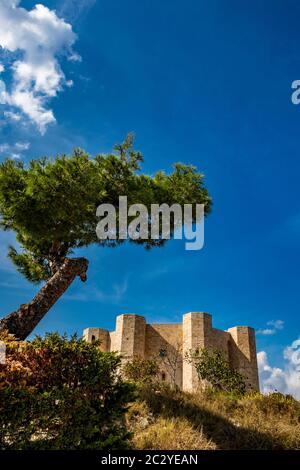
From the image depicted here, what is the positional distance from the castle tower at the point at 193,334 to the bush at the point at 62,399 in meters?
20.1

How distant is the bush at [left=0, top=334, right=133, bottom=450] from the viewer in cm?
454

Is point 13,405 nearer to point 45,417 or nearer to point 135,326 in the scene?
point 45,417

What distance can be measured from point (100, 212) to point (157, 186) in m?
1.69

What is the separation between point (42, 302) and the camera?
29.7 feet

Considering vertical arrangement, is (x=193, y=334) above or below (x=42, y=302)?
above

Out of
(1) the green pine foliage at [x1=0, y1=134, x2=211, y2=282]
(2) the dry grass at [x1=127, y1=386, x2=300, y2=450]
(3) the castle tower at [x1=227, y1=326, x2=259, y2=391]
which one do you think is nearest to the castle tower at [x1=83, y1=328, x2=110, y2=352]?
(3) the castle tower at [x1=227, y1=326, x2=259, y2=391]

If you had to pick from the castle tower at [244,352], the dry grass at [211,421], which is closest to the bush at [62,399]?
the dry grass at [211,421]

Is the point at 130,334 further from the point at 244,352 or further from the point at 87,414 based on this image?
the point at 87,414

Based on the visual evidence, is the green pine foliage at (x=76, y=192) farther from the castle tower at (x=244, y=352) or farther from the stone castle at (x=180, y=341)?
the castle tower at (x=244, y=352)

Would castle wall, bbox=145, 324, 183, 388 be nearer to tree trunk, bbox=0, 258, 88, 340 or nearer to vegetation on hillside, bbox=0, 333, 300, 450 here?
tree trunk, bbox=0, 258, 88, 340

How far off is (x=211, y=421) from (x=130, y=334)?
747 inches

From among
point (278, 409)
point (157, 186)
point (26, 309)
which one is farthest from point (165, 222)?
point (278, 409)

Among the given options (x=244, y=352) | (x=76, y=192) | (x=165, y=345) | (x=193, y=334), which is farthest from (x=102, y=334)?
(x=76, y=192)

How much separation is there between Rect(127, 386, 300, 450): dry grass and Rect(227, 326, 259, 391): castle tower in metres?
18.5
